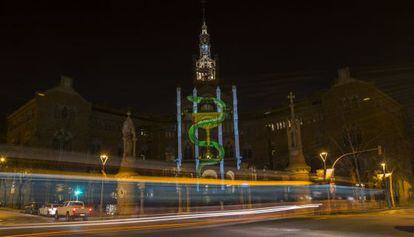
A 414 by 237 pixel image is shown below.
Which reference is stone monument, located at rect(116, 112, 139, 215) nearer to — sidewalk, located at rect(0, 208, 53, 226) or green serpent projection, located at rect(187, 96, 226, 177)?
sidewalk, located at rect(0, 208, 53, 226)

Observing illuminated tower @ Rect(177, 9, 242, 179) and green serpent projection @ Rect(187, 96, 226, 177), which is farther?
illuminated tower @ Rect(177, 9, 242, 179)

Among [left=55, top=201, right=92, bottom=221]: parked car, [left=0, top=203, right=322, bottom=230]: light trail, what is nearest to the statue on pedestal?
[left=55, top=201, right=92, bottom=221]: parked car

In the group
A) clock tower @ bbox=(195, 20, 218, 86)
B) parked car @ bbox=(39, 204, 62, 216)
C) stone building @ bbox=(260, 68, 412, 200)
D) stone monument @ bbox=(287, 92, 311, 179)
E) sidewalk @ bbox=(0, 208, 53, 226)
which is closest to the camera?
sidewalk @ bbox=(0, 208, 53, 226)

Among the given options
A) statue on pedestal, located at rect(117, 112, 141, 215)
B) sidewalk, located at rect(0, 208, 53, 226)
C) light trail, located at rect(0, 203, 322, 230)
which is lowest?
sidewalk, located at rect(0, 208, 53, 226)

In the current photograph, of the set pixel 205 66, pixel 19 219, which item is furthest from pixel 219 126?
pixel 19 219

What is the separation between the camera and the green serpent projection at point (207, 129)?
229 ft

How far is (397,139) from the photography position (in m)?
56.2

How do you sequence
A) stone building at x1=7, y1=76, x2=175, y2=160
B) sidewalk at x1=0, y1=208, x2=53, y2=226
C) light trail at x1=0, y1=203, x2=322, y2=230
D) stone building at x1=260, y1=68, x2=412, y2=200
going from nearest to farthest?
light trail at x1=0, y1=203, x2=322, y2=230
sidewalk at x1=0, y1=208, x2=53, y2=226
stone building at x1=260, y1=68, x2=412, y2=200
stone building at x1=7, y1=76, x2=175, y2=160

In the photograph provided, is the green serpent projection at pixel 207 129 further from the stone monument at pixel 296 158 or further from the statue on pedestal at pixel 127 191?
the statue on pedestal at pixel 127 191

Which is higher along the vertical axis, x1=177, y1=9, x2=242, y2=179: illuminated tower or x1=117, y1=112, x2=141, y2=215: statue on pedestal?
x1=177, y1=9, x2=242, y2=179: illuminated tower

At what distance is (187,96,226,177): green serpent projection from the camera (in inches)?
2749

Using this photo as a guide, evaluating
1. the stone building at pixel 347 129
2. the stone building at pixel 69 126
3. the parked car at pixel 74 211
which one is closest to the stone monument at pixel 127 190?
the parked car at pixel 74 211

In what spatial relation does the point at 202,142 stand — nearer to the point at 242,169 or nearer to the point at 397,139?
the point at 242,169

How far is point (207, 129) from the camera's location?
241ft
